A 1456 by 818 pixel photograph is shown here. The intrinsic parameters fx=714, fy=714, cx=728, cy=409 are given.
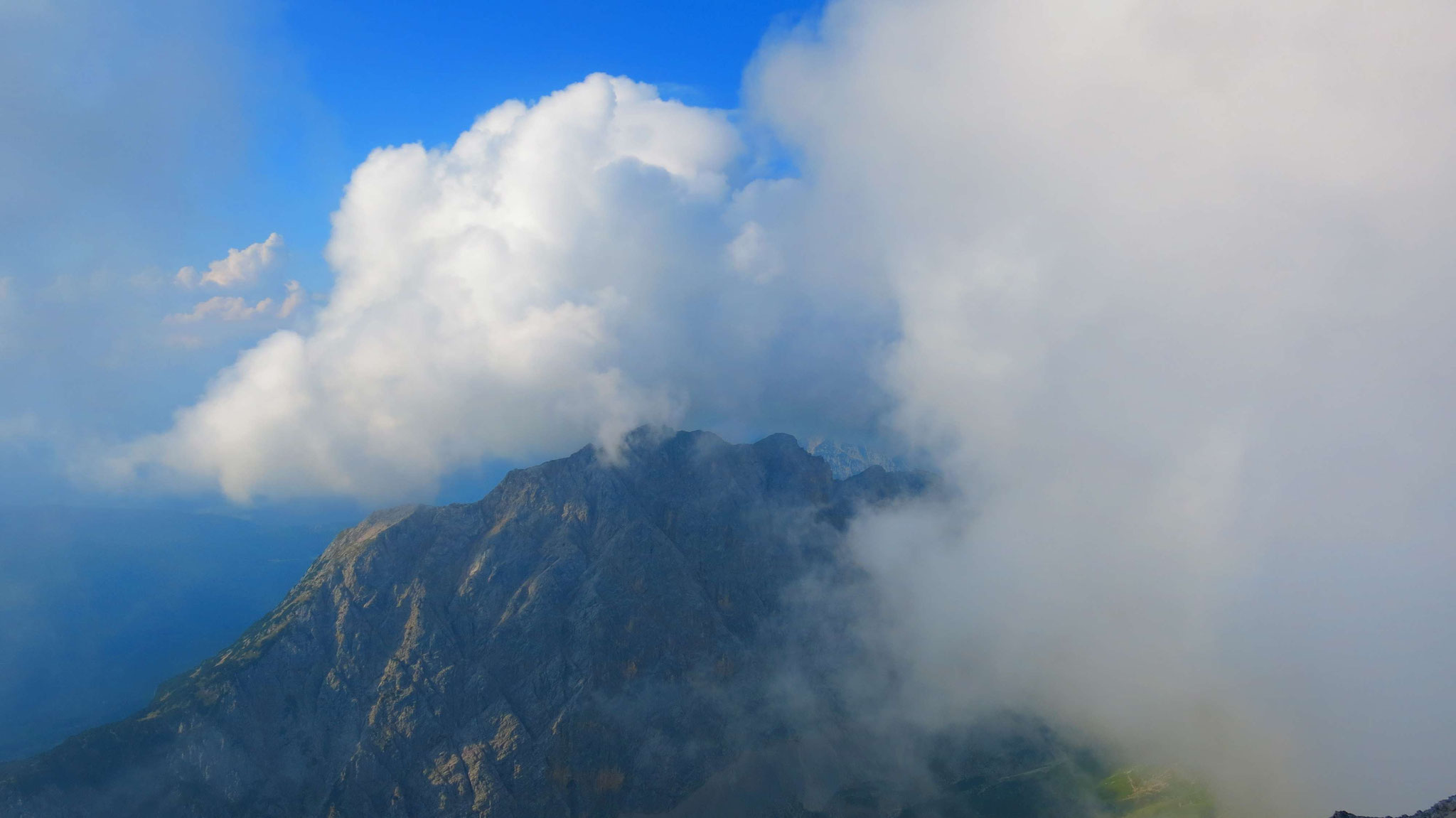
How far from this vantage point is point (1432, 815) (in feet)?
325

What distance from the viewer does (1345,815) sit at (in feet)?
336

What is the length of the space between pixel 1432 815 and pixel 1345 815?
32.7 feet
